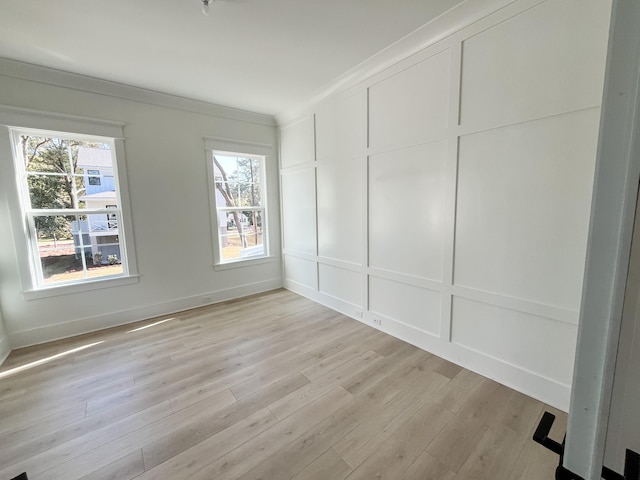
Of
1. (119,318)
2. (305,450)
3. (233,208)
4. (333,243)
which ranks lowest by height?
(305,450)

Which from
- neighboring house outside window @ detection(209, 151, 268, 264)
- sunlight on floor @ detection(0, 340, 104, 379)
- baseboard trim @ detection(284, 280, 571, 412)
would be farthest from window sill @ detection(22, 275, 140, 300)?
baseboard trim @ detection(284, 280, 571, 412)

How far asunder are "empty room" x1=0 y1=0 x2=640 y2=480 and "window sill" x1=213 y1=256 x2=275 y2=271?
0.19m

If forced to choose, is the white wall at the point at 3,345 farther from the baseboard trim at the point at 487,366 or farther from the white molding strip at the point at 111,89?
the baseboard trim at the point at 487,366

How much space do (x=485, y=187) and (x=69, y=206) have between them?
4.06m

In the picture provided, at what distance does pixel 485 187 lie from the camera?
6.73 ft

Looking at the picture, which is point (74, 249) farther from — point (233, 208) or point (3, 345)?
point (233, 208)

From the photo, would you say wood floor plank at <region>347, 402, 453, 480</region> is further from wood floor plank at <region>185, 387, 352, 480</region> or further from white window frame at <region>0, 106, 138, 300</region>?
white window frame at <region>0, 106, 138, 300</region>

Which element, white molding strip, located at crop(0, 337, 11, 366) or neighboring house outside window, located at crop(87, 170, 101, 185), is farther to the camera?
neighboring house outside window, located at crop(87, 170, 101, 185)

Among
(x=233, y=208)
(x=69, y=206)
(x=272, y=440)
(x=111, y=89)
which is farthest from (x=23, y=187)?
(x=272, y=440)

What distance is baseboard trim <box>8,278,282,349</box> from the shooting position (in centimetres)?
277

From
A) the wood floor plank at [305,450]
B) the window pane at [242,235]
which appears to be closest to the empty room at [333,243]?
the wood floor plank at [305,450]

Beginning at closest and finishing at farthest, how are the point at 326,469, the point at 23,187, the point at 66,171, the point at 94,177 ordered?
the point at 326,469 → the point at 23,187 → the point at 66,171 → the point at 94,177

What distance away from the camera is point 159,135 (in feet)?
10.9

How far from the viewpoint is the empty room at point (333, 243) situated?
1.43m
